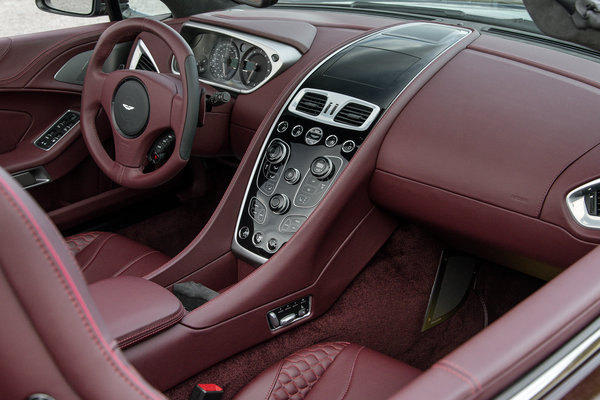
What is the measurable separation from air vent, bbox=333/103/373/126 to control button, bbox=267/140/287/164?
0.19 metres

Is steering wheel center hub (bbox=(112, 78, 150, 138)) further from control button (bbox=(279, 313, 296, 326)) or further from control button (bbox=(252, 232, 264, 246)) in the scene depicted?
control button (bbox=(279, 313, 296, 326))

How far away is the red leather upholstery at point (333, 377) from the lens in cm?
135

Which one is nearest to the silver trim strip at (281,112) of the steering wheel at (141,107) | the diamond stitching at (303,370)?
the steering wheel at (141,107)

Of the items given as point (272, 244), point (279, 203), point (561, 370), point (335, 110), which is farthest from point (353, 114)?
point (561, 370)

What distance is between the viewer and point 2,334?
643 millimetres

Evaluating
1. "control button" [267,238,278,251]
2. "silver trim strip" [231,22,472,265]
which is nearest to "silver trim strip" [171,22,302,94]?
"silver trim strip" [231,22,472,265]

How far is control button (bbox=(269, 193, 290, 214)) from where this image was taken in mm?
1752

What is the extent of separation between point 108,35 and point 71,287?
1.38 meters

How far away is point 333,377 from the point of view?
4.60ft

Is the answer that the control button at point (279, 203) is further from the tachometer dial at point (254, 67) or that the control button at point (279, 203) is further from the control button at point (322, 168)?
the tachometer dial at point (254, 67)

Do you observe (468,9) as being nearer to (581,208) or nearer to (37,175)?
(581,208)

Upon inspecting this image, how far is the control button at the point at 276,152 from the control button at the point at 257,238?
0.73 ft

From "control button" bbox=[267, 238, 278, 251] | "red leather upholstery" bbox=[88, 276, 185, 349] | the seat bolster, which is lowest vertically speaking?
the seat bolster

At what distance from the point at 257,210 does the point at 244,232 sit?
0.25ft
